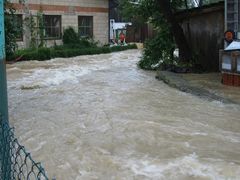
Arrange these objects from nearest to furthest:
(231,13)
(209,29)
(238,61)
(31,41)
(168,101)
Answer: (168,101) < (238,61) < (231,13) < (209,29) < (31,41)

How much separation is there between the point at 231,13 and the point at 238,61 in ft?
7.46

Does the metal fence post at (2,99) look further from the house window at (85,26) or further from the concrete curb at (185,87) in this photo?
the house window at (85,26)

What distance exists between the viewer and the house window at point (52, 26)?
28297 mm

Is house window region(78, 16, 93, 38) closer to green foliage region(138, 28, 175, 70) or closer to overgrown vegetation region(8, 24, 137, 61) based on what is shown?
overgrown vegetation region(8, 24, 137, 61)

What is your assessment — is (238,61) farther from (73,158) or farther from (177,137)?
(73,158)

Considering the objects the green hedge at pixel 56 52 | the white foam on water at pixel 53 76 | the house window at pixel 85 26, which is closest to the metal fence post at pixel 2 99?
the white foam on water at pixel 53 76

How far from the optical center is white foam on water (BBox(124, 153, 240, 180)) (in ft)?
17.9

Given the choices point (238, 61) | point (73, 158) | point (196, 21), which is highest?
point (196, 21)

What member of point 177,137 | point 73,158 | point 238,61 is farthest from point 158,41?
point 73,158

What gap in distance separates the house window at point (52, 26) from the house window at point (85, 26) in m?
1.89

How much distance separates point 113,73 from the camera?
54.4 feet

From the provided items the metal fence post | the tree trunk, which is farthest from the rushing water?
the tree trunk

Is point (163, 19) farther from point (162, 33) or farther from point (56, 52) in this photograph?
point (56, 52)

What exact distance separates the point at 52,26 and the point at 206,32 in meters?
14.7
